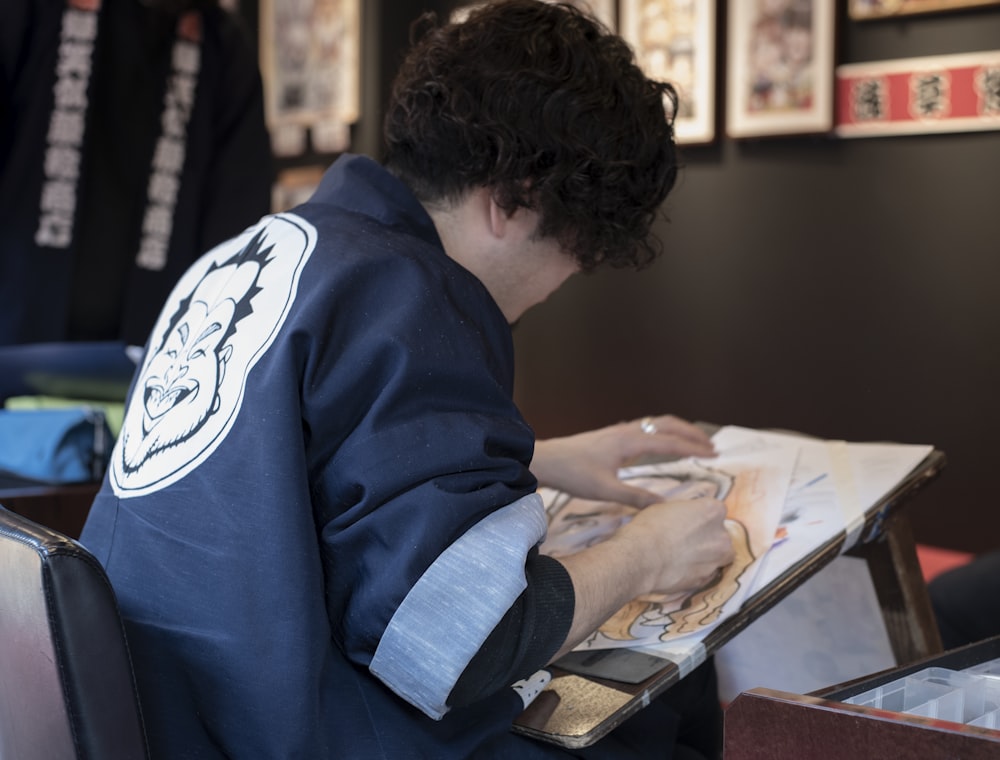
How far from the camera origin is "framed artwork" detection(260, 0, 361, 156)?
4293 millimetres

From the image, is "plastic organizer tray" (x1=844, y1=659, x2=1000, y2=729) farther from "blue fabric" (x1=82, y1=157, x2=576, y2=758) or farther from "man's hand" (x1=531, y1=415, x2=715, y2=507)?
"man's hand" (x1=531, y1=415, x2=715, y2=507)

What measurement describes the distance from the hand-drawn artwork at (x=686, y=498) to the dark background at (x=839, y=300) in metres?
1.36

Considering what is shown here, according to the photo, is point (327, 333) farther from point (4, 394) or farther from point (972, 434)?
point (972, 434)

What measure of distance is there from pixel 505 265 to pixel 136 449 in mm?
379

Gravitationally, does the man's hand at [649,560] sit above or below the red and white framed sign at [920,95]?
below

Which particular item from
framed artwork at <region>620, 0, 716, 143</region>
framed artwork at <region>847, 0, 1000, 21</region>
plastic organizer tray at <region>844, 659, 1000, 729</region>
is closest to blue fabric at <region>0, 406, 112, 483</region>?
plastic organizer tray at <region>844, 659, 1000, 729</region>

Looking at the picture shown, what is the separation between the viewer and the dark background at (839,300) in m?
2.73

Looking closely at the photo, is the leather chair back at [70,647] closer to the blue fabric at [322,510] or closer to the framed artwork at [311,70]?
the blue fabric at [322,510]

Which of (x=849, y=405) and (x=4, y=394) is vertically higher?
(x=4, y=394)

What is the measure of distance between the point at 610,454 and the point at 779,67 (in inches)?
78.5

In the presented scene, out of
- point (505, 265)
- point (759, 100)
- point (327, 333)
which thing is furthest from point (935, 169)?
point (327, 333)

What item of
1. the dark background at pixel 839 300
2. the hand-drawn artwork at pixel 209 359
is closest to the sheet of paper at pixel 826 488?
the hand-drawn artwork at pixel 209 359

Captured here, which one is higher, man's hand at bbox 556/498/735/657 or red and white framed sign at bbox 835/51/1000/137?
red and white framed sign at bbox 835/51/1000/137

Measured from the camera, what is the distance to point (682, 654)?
0.97m
